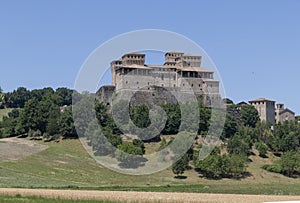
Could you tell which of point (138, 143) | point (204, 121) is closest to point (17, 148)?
point (138, 143)

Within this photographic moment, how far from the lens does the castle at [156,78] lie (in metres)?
126

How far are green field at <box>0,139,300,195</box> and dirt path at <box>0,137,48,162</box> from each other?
1.70 metres

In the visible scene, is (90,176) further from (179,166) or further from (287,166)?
(287,166)

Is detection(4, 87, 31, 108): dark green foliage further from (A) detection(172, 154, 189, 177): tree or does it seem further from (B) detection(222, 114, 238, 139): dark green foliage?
(A) detection(172, 154, 189, 177): tree

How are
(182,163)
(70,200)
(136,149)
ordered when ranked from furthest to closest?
(136,149) → (182,163) → (70,200)

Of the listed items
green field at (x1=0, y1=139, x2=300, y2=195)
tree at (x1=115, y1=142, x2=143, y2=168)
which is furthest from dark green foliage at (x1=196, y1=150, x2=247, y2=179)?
tree at (x1=115, y1=142, x2=143, y2=168)

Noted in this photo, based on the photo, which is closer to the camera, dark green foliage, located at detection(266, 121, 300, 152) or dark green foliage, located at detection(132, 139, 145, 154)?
dark green foliage, located at detection(132, 139, 145, 154)

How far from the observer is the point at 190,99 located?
12769cm

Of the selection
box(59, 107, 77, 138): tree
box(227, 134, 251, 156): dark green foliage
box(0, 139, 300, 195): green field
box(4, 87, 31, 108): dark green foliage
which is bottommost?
box(0, 139, 300, 195): green field

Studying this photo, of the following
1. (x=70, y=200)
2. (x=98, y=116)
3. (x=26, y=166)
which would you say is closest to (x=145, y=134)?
(x=98, y=116)

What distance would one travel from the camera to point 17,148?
301 ft

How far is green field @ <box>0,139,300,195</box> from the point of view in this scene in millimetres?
64750

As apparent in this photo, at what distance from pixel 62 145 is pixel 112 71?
40375mm

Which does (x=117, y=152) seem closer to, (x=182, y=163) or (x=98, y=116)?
(x=182, y=163)
